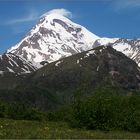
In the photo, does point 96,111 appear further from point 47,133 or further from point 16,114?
point 16,114

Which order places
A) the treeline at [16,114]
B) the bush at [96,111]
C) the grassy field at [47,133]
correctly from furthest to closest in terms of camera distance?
the treeline at [16,114] → the bush at [96,111] → the grassy field at [47,133]

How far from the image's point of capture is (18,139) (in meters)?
22.0

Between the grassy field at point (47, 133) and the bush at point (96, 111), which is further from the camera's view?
the bush at point (96, 111)

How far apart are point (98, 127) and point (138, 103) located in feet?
94.4

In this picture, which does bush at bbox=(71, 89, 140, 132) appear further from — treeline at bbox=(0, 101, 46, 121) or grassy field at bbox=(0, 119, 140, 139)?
treeline at bbox=(0, 101, 46, 121)

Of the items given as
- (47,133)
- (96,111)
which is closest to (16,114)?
(96,111)

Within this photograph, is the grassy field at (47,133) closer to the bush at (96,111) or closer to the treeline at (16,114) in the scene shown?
the bush at (96,111)

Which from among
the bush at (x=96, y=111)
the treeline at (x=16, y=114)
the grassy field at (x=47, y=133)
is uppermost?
the treeline at (x=16, y=114)

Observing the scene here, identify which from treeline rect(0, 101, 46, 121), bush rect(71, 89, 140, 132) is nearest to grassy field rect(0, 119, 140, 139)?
bush rect(71, 89, 140, 132)

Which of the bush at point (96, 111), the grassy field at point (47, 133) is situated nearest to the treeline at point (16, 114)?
the bush at point (96, 111)

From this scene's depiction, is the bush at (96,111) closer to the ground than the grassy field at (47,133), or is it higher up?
higher up

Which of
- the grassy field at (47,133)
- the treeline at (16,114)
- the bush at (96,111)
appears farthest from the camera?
the treeline at (16,114)

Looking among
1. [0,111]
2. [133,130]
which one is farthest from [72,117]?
[0,111]

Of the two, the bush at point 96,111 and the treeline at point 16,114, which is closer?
the bush at point 96,111
